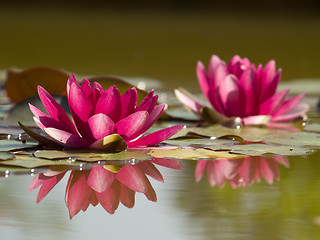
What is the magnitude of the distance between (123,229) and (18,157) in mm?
515

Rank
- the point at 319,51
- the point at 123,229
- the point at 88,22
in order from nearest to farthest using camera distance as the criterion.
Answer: the point at 123,229
the point at 319,51
the point at 88,22

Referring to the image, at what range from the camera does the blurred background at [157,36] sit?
4.41 metres

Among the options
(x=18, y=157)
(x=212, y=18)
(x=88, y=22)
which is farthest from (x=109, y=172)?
(x=212, y=18)

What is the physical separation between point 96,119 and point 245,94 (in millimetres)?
664

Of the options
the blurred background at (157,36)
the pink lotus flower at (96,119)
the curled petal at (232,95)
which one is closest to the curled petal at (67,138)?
the pink lotus flower at (96,119)

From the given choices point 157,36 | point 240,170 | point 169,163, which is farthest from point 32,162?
point 157,36

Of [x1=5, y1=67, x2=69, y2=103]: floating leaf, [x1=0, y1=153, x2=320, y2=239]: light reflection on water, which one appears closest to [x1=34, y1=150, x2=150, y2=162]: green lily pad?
[x1=0, y1=153, x2=320, y2=239]: light reflection on water

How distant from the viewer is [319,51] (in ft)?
19.1

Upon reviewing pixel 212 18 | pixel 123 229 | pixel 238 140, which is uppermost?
pixel 123 229

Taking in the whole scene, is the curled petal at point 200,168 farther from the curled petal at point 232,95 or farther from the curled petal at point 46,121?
the curled petal at point 232,95

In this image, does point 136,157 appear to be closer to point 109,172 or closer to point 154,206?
point 109,172

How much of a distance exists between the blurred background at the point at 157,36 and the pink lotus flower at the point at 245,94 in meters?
1.18

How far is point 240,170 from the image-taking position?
4.84ft

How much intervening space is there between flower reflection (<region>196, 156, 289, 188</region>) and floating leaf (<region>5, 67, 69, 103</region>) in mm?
871
